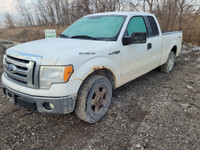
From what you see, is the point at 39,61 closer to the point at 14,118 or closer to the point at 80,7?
the point at 14,118

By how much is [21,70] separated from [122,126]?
1.73m

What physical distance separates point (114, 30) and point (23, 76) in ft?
5.63

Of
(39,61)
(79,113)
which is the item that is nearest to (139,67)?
(79,113)

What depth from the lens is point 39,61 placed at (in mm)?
1881

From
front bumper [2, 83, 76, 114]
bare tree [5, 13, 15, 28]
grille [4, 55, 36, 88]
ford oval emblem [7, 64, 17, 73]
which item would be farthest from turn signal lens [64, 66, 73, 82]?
bare tree [5, 13, 15, 28]

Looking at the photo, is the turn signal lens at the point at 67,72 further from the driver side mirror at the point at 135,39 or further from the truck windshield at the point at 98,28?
the driver side mirror at the point at 135,39

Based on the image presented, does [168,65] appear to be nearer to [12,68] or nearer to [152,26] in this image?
[152,26]

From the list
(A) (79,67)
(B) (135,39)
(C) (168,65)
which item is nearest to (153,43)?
(B) (135,39)

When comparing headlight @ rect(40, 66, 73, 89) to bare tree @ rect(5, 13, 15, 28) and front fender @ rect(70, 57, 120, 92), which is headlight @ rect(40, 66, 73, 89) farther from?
bare tree @ rect(5, 13, 15, 28)

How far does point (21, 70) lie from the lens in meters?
2.00

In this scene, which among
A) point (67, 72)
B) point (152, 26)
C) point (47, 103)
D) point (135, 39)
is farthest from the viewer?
point (152, 26)

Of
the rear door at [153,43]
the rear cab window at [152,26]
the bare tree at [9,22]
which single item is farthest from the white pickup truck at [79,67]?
the bare tree at [9,22]

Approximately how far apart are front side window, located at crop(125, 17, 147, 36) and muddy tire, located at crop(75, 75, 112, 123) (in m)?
1.17

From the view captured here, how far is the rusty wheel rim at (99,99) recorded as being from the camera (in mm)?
2397
